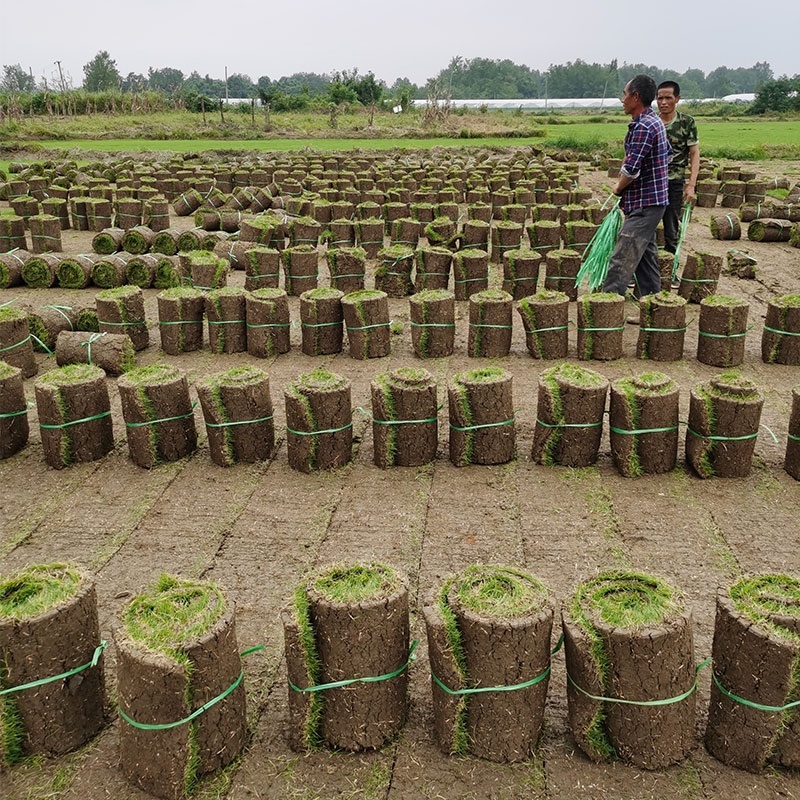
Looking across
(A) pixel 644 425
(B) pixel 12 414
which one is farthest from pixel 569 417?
(B) pixel 12 414

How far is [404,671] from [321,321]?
20.1 ft

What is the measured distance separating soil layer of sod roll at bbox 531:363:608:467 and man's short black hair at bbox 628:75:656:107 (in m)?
4.30

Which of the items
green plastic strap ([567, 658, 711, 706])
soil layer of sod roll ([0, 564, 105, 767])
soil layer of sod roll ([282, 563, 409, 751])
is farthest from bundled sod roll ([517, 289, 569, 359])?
soil layer of sod roll ([0, 564, 105, 767])

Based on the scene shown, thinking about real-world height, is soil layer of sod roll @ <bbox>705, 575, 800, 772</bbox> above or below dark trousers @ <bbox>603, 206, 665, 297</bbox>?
below

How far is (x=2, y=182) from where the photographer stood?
2436 centimetres

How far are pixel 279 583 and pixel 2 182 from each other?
23.5 meters

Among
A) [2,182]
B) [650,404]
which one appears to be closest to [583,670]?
[650,404]

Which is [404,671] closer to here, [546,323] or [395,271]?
[546,323]

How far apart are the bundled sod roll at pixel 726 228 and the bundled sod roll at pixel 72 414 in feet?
46.8

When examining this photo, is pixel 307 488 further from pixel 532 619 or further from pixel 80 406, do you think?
pixel 532 619

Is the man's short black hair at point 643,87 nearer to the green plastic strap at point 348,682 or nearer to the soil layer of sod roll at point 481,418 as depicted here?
the soil layer of sod roll at point 481,418

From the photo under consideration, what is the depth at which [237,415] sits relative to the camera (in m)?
6.98

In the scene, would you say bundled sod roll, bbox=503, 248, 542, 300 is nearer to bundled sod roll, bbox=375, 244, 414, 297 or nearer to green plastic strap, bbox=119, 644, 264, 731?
bundled sod roll, bbox=375, 244, 414, 297

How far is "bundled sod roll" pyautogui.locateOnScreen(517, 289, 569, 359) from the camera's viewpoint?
30.0 feet
